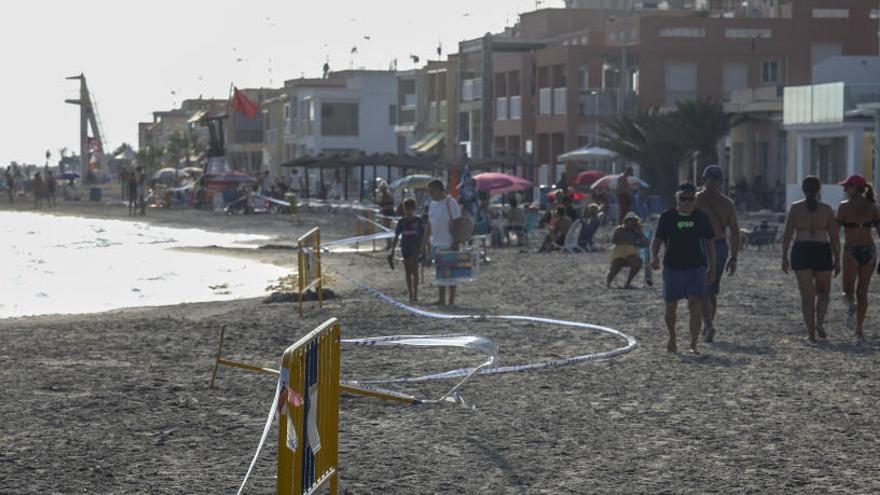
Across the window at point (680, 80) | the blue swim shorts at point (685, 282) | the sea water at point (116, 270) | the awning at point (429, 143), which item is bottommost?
the sea water at point (116, 270)

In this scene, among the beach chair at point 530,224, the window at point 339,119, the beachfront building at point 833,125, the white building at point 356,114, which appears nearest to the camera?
the beach chair at point 530,224

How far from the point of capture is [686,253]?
14.0 meters

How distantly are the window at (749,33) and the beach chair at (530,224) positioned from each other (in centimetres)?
2563

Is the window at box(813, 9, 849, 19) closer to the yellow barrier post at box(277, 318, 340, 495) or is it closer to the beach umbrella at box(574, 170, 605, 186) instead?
the beach umbrella at box(574, 170, 605, 186)

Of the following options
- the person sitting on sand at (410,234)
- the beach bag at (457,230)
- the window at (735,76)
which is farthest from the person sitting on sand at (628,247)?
the window at (735,76)

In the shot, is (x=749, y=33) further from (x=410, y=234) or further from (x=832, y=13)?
(x=410, y=234)

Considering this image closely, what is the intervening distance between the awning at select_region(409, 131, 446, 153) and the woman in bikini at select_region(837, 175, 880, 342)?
6077 centimetres

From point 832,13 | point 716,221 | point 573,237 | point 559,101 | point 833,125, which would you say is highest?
point 832,13

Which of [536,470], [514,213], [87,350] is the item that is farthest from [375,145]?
[536,470]

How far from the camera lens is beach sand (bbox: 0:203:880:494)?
8.95 metres

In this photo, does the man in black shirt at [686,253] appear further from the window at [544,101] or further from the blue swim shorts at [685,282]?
the window at [544,101]

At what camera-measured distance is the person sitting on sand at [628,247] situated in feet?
69.8

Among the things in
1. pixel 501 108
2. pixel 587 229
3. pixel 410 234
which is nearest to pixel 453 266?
pixel 410 234

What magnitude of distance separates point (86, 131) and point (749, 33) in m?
85.4
